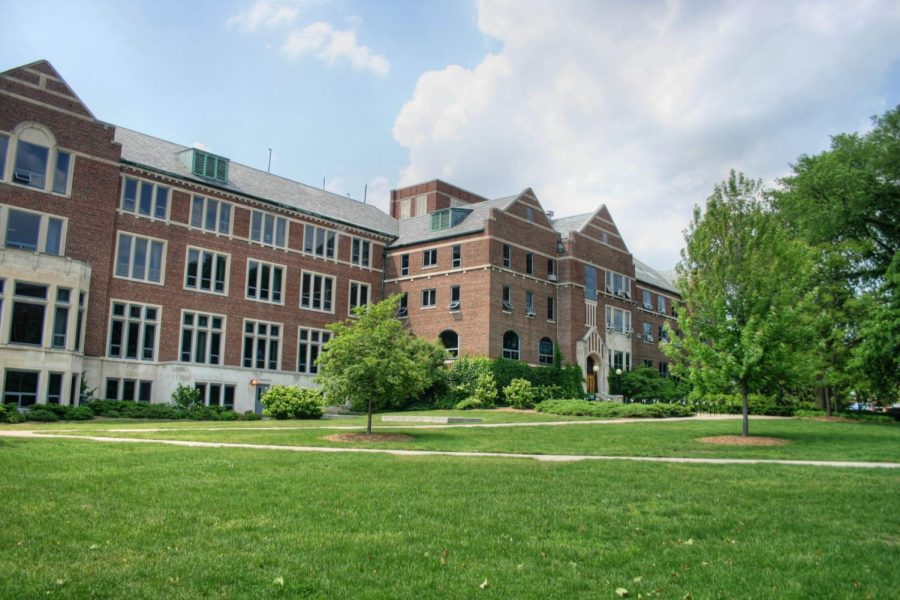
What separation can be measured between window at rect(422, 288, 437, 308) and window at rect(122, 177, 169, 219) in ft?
53.5

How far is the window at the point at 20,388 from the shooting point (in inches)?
1163

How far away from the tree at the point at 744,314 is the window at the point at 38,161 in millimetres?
28167

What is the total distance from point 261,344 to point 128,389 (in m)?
8.11

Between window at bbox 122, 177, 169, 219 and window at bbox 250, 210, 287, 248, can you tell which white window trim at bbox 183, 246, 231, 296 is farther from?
window at bbox 122, 177, 169, 219

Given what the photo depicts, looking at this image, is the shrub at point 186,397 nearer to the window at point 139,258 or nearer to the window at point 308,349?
the window at point 139,258

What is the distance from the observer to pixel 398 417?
102ft

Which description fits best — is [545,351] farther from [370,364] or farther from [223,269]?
[370,364]

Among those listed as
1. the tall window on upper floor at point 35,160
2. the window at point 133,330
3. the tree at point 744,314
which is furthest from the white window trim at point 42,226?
the tree at point 744,314

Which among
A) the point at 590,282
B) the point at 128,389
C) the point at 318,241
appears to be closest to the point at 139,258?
the point at 128,389

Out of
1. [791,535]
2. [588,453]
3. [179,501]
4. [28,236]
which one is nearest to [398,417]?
[588,453]

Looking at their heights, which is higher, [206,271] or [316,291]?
[206,271]

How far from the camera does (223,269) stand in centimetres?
4025

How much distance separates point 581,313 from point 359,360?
2919 cm

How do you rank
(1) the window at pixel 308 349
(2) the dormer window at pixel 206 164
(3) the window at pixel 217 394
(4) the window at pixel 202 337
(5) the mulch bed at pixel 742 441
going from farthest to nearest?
(1) the window at pixel 308 349 < (2) the dormer window at pixel 206 164 < (4) the window at pixel 202 337 < (3) the window at pixel 217 394 < (5) the mulch bed at pixel 742 441
